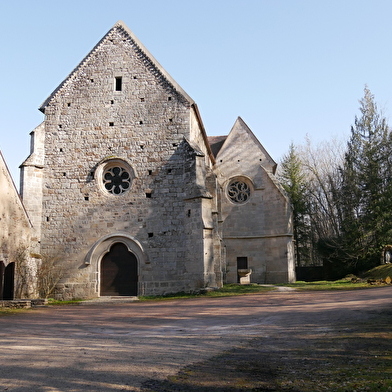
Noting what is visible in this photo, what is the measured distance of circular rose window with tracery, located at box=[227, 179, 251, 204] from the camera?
1084 inches

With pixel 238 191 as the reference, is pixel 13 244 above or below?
below

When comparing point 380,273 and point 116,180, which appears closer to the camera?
point 116,180

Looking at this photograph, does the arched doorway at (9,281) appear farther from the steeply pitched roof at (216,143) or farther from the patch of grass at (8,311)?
the steeply pitched roof at (216,143)

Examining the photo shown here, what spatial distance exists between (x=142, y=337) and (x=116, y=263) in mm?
10821

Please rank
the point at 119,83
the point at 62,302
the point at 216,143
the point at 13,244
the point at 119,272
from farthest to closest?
the point at 216,143, the point at 119,83, the point at 119,272, the point at 62,302, the point at 13,244

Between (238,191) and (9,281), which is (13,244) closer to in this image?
(9,281)

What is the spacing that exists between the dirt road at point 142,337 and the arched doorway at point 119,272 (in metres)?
5.06

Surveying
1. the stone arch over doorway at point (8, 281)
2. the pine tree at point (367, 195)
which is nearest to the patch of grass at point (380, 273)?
the pine tree at point (367, 195)

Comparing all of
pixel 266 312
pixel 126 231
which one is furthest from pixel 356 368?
pixel 126 231

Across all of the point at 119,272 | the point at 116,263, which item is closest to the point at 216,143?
the point at 116,263

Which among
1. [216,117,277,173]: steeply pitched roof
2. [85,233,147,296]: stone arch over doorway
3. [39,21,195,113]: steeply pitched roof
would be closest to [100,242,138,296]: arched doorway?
[85,233,147,296]: stone arch over doorway

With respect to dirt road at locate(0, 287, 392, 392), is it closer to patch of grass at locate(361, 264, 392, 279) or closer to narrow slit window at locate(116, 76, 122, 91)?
narrow slit window at locate(116, 76, 122, 91)

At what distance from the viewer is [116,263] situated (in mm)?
18531

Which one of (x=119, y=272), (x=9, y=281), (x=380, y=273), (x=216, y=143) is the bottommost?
(x=380, y=273)
